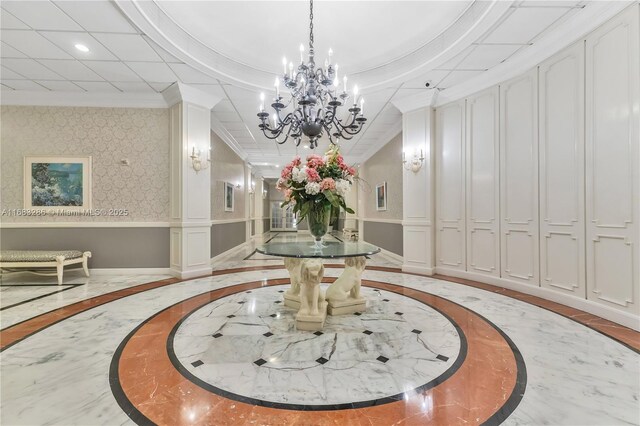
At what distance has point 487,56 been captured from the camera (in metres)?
4.05

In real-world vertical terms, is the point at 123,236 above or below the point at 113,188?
below

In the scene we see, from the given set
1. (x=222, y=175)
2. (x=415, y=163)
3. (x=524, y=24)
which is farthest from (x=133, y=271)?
(x=524, y=24)

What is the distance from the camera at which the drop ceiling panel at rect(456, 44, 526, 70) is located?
3844 millimetres

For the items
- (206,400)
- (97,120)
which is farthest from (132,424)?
(97,120)

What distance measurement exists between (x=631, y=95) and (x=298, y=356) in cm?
418

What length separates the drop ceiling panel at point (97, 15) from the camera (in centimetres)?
310

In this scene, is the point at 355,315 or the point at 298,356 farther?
the point at 355,315

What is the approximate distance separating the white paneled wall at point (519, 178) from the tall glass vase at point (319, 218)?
10.2 ft

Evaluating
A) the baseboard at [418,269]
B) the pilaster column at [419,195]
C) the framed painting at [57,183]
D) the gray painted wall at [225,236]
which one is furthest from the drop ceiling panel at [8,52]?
the baseboard at [418,269]

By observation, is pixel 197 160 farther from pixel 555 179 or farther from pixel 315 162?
pixel 555 179

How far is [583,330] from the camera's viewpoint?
2791mm

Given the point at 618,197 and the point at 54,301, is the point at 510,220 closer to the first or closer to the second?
the point at 618,197

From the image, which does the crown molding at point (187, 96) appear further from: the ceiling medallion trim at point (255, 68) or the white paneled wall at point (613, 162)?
the white paneled wall at point (613, 162)

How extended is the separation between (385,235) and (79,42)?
732 centimetres
